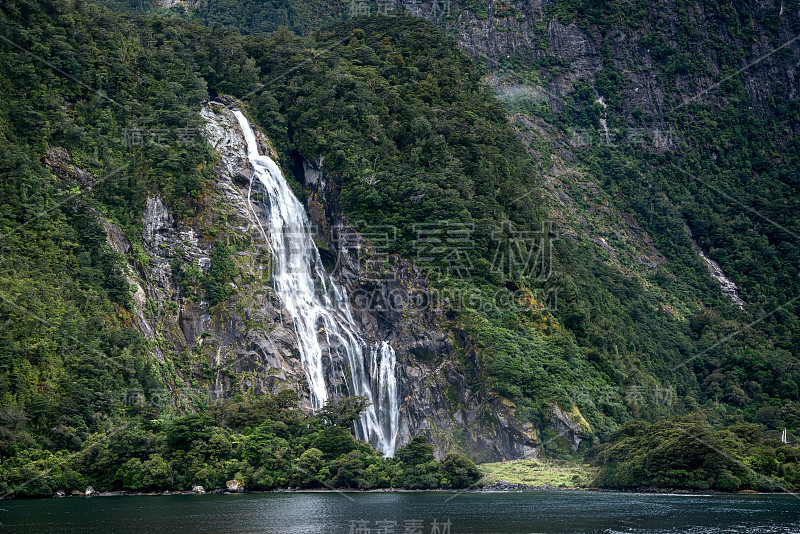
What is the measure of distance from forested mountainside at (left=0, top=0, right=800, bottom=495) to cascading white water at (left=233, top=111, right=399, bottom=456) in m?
1.32

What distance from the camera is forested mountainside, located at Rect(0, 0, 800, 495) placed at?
204 feet

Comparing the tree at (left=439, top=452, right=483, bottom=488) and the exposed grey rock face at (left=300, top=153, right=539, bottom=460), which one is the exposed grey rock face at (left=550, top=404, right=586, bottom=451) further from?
the tree at (left=439, top=452, right=483, bottom=488)

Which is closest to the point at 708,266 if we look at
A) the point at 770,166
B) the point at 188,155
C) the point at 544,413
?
the point at 770,166

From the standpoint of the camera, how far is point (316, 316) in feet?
257

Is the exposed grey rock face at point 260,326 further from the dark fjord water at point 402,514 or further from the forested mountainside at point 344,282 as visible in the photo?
the dark fjord water at point 402,514

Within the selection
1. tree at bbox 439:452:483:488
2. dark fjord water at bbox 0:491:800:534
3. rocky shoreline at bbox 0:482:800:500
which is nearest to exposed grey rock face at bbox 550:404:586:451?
rocky shoreline at bbox 0:482:800:500

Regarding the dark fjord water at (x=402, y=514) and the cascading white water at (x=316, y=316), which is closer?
the dark fjord water at (x=402, y=514)

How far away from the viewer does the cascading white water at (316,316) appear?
75.1 meters

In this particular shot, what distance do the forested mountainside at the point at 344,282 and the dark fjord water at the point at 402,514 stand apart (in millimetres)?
5065

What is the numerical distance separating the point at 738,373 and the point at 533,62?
67.2 meters

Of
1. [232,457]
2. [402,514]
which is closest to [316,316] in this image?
[232,457]

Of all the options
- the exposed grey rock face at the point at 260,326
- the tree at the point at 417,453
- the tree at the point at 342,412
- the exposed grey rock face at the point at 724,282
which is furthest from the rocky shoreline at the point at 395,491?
the exposed grey rock face at the point at 724,282

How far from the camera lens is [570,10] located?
494 ft

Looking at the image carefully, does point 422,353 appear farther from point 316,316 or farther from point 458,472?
point 458,472
